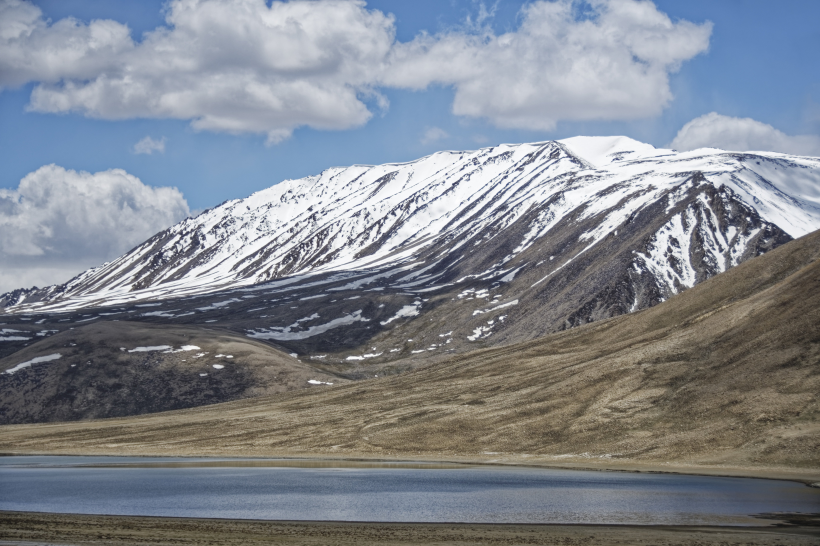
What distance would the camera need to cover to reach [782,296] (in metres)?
104

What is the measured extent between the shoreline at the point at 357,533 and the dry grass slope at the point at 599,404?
3352 centimetres

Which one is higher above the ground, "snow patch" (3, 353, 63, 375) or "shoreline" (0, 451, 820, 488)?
"snow patch" (3, 353, 63, 375)

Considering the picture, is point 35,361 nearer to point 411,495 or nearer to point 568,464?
point 568,464

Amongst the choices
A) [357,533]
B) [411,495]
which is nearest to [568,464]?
[411,495]

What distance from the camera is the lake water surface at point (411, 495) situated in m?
46.6

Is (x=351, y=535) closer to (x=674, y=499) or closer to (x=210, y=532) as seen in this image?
(x=210, y=532)

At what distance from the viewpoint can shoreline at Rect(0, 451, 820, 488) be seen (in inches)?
2611

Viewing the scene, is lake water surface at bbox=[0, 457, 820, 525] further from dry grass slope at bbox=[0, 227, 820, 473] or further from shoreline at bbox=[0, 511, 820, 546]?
dry grass slope at bbox=[0, 227, 820, 473]

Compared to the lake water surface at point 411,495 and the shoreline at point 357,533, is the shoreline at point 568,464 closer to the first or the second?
the lake water surface at point 411,495

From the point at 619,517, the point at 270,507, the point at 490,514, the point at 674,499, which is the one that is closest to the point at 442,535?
the point at 490,514

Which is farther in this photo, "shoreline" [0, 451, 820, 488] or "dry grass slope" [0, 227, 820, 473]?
"dry grass slope" [0, 227, 820, 473]

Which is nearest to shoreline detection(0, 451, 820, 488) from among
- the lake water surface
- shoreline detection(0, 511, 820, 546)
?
the lake water surface

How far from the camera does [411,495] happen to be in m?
56.1

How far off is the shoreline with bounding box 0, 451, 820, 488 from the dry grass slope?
Result: 1.36 m
